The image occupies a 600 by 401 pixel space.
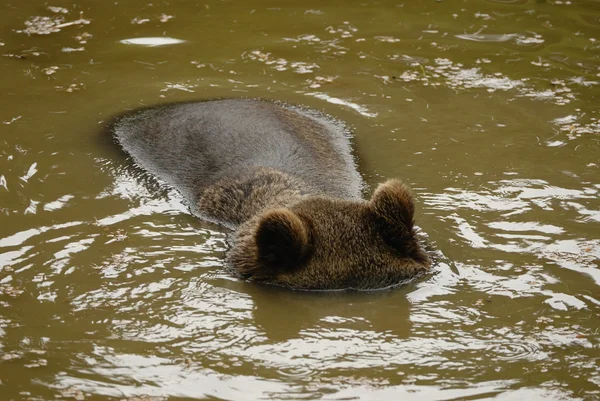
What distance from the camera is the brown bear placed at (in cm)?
707

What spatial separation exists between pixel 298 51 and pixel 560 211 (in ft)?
19.7

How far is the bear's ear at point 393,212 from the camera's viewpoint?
282 inches

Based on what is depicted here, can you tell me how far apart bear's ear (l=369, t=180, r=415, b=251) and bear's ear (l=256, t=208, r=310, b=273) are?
2.04 ft

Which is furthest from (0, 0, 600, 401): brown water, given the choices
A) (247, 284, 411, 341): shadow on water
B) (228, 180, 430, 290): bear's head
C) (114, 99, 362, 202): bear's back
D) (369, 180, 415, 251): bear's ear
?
(369, 180, 415, 251): bear's ear

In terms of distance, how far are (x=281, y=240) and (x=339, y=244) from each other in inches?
17.9

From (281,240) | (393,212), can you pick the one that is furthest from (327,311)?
(393,212)

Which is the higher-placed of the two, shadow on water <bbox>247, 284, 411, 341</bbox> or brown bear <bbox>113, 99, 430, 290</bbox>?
brown bear <bbox>113, 99, 430, 290</bbox>

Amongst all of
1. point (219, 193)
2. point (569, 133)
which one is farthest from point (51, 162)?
point (569, 133)

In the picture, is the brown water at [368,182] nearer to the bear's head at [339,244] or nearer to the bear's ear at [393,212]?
the bear's head at [339,244]

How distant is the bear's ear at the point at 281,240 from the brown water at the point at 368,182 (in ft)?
0.82

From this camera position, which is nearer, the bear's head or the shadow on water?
the shadow on water

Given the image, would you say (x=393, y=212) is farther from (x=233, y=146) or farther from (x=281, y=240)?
(x=233, y=146)

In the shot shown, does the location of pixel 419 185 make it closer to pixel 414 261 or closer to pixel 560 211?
pixel 560 211

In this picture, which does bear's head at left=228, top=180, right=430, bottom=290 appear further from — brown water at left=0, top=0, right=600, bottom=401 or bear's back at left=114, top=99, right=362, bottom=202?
bear's back at left=114, top=99, right=362, bottom=202
